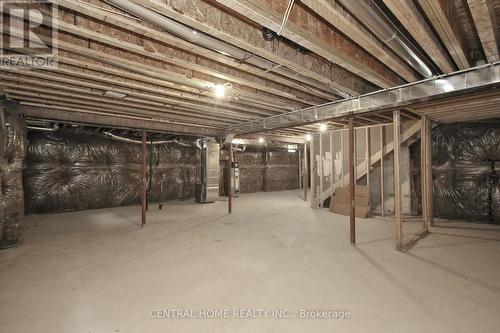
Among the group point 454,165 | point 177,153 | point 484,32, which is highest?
point 484,32

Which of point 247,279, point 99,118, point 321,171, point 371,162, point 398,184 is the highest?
point 99,118

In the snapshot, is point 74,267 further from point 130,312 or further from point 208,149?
point 208,149

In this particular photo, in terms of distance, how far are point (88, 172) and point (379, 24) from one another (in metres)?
6.38

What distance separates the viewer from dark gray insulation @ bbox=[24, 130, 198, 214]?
5.10 m

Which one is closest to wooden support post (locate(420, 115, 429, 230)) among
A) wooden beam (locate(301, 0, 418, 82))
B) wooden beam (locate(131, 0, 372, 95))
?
wooden beam (locate(301, 0, 418, 82))

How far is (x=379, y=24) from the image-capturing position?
1586 millimetres

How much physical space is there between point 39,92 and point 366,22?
12.2ft

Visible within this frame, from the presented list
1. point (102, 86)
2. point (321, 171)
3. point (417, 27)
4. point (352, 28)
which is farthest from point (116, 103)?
point (321, 171)

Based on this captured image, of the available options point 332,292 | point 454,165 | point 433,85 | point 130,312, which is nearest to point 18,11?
point 130,312

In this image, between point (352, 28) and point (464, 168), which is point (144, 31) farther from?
point (464, 168)

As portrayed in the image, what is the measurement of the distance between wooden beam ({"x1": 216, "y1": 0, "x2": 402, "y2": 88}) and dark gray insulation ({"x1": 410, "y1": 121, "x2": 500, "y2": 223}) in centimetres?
345

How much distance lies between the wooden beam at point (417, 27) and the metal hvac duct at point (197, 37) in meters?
0.99

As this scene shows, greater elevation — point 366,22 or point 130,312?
point 366,22

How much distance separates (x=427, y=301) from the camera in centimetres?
187
